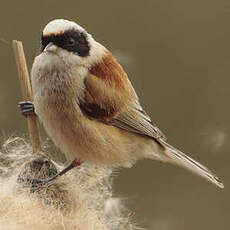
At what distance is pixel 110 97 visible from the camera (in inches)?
80.3

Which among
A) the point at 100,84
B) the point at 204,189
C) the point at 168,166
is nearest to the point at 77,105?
the point at 100,84

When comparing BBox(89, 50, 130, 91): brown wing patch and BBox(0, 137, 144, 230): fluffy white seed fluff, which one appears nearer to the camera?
BBox(0, 137, 144, 230): fluffy white seed fluff

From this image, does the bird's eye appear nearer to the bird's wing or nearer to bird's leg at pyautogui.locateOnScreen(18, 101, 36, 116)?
the bird's wing

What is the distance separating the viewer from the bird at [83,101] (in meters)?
1.94

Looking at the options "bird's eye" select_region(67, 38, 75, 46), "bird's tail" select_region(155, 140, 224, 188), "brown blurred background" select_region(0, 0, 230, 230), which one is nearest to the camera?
"bird's eye" select_region(67, 38, 75, 46)

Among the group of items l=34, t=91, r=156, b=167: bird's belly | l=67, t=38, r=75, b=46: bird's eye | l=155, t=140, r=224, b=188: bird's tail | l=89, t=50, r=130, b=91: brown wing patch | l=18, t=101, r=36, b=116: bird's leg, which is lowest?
l=155, t=140, r=224, b=188: bird's tail

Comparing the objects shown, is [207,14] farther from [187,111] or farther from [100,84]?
[100,84]

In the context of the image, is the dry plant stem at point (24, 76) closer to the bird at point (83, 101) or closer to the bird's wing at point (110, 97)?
the bird at point (83, 101)

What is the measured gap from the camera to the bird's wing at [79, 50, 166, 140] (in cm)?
201

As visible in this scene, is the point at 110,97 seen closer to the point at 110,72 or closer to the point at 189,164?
the point at 110,72

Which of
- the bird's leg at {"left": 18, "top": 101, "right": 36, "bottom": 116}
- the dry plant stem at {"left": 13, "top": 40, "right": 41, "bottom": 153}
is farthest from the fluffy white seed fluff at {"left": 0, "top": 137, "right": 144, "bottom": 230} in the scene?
the bird's leg at {"left": 18, "top": 101, "right": 36, "bottom": 116}

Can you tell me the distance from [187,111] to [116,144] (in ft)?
2.47

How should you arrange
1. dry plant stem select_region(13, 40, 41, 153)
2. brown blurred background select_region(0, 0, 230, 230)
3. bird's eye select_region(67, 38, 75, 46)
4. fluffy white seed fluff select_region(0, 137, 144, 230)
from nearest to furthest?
fluffy white seed fluff select_region(0, 137, 144, 230)
dry plant stem select_region(13, 40, 41, 153)
bird's eye select_region(67, 38, 75, 46)
brown blurred background select_region(0, 0, 230, 230)

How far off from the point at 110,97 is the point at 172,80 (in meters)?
0.79
